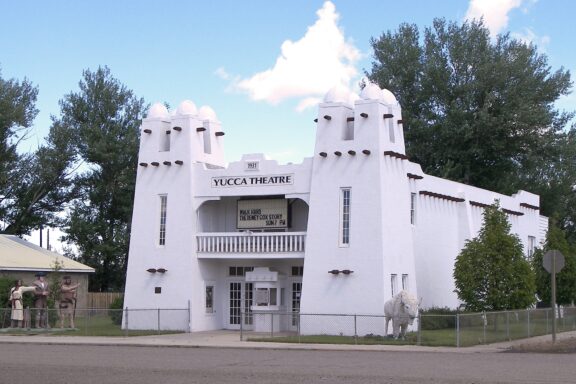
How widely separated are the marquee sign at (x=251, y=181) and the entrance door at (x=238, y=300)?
14.6 feet

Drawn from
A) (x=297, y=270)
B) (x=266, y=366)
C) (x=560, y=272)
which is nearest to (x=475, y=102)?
(x=560, y=272)

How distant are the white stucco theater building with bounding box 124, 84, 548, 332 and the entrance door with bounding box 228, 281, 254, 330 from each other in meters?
0.05

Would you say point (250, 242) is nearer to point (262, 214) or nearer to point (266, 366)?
point (262, 214)

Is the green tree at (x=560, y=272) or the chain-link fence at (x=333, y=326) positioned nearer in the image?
the chain-link fence at (x=333, y=326)

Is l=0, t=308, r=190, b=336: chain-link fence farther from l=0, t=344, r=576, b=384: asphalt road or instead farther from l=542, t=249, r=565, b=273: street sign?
l=542, t=249, r=565, b=273: street sign

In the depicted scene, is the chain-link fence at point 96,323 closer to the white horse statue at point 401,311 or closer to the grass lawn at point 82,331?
the grass lawn at point 82,331

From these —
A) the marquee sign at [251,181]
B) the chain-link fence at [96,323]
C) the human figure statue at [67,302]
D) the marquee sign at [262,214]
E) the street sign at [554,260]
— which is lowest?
the chain-link fence at [96,323]

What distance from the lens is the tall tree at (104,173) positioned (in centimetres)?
6350

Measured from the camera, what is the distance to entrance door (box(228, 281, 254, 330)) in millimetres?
38875

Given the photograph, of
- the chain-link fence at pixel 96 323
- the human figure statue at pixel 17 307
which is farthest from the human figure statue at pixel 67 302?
the human figure statue at pixel 17 307

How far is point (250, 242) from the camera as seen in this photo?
37.1 meters

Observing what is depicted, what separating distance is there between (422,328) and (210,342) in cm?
847

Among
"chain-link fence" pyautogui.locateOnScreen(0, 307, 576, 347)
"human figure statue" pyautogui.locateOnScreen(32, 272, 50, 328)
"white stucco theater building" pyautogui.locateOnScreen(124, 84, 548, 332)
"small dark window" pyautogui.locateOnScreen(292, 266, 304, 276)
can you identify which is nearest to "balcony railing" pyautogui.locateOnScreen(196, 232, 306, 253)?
"white stucco theater building" pyautogui.locateOnScreen(124, 84, 548, 332)

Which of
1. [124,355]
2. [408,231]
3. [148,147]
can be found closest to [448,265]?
[408,231]
